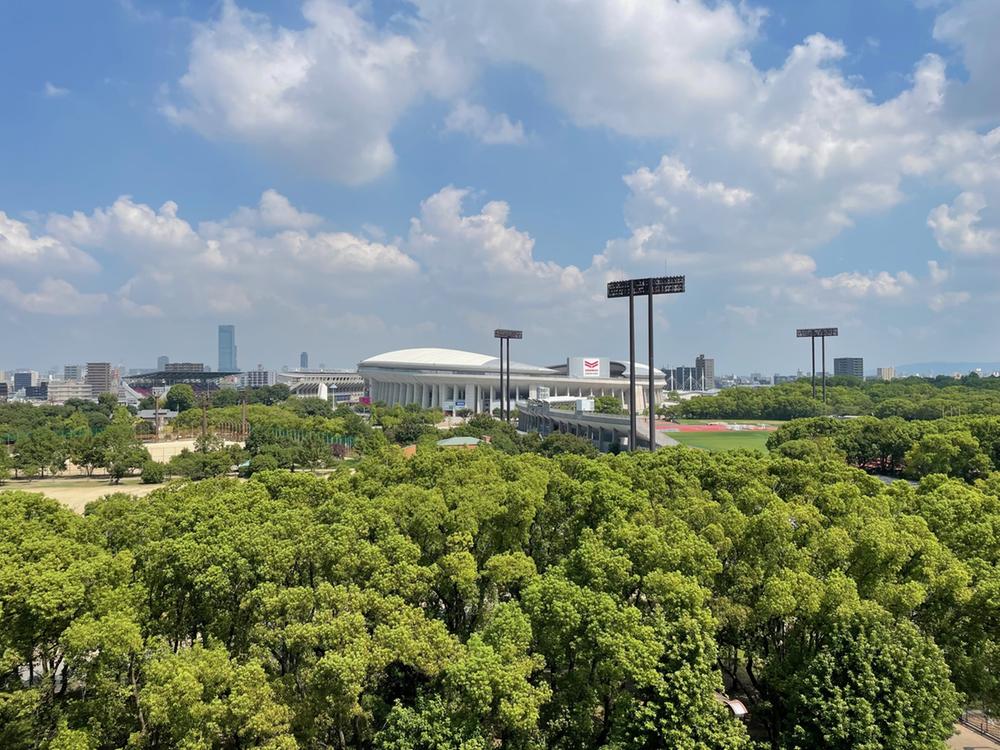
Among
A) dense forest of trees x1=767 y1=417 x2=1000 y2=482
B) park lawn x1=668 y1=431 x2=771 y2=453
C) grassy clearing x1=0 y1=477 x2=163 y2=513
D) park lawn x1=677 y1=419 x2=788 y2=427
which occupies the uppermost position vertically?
dense forest of trees x1=767 y1=417 x2=1000 y2=482

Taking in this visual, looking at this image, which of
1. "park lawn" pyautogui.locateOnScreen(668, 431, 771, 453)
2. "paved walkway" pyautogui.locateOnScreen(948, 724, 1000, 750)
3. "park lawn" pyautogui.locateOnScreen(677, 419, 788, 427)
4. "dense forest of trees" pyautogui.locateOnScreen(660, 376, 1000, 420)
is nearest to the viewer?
"paved walkway" pyautogui.locateOnScreen(948, 724, 1000, 750)

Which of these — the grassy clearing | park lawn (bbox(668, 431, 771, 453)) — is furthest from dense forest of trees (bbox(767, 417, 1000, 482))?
the grassy clearing

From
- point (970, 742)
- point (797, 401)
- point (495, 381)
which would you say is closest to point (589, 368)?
point (495, 381)

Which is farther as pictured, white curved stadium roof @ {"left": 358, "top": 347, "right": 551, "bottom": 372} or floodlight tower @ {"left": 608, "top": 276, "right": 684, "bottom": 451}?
white curved stadium roof @ {"left": 358, "top": 347, "right": 551, "bottom": 372}

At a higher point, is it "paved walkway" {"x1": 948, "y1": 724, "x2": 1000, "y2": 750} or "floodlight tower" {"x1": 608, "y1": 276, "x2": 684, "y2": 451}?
"floodlight tower" {"x1": 608, "y1": 276, "x2": 684, "y2": 451}

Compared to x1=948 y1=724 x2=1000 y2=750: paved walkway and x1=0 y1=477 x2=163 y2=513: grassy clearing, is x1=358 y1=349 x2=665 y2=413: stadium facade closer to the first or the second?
x1=0 y1=477 x2=163 y2=513: grassy clearing

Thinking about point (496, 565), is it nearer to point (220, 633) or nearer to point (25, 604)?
point (220, 633)

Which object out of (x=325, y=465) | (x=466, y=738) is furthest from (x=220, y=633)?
(x=325, y=465)

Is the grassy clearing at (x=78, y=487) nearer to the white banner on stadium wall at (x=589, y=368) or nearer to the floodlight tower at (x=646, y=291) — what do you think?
the floodlight tower at (x=646, y=291)
